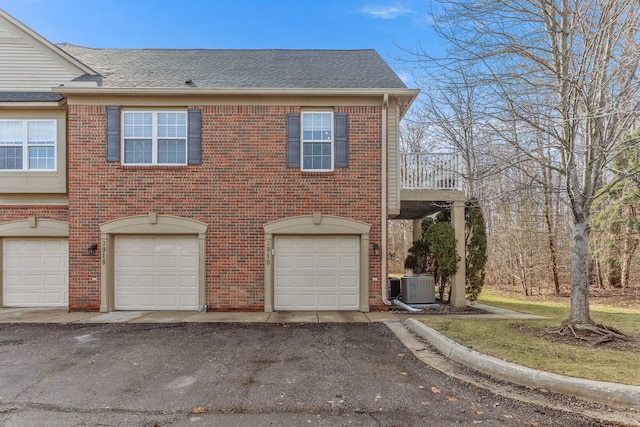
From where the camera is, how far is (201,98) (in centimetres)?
998

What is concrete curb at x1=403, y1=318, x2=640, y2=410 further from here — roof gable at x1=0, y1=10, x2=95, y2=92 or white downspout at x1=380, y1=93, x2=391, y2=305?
roof gable at x1=0, y1=10, x2=95, y2=92

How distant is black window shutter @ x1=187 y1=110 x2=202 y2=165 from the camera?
9.95 metres

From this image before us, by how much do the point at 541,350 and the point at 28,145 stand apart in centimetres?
1297

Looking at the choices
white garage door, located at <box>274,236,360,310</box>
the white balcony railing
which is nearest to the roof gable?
white garage door, located at <box>274,236,360,310</box>

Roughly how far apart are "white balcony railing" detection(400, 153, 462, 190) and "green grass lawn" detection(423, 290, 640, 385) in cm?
408

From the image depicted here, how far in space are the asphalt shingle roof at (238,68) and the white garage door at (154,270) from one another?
168 inches

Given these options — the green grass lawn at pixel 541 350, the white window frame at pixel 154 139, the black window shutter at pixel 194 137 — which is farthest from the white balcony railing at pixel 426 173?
the white window frame at pixel 154 139

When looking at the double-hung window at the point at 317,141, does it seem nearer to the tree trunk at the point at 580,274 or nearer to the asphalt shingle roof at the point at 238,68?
the asphalt shingle roof at the point at 238,68

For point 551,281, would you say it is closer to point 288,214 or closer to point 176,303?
point 288,214

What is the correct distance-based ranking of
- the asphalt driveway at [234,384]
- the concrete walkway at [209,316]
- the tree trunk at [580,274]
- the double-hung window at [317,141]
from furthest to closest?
1. the double-hung window at [317,141]
2. the concrete walkway at [209,316]
3. the tree trunk at [580,274]
4. the asphalt driveway at [234,384]

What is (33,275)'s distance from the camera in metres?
10.7

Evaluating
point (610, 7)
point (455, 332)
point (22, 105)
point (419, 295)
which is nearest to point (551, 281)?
point (419, 295)

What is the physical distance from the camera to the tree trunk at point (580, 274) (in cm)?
674

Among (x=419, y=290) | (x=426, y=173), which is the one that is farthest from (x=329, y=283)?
(x=426, y=173)
